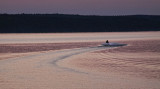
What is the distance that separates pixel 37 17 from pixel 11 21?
7409mm

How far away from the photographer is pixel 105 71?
10.6 meters

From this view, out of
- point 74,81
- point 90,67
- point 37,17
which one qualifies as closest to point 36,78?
point 74,81

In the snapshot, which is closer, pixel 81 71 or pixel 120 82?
pixel 120 82

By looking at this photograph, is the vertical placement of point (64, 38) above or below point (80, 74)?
below

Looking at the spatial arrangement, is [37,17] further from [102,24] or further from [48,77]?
[48,77]

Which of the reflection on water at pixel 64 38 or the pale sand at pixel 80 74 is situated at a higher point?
the pale sand at pixel 80 74

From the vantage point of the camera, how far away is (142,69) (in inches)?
427

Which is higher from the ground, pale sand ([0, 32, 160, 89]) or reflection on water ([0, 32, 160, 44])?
pale sand ([0, 32, 160, 89])

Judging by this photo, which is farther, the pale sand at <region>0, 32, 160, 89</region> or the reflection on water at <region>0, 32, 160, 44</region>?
the reflection on water at <region>0, 32, 160, 44</region>

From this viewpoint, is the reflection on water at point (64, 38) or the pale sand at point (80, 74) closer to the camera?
the pale sand at point (80, 74)

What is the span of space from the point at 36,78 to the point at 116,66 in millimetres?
2988

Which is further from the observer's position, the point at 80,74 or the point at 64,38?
the point at 64,38

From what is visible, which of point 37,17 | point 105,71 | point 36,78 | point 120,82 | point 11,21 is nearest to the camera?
point 120,82

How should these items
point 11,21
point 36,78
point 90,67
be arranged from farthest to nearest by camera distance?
point 11,21 < point 90,67 < point 36,78
